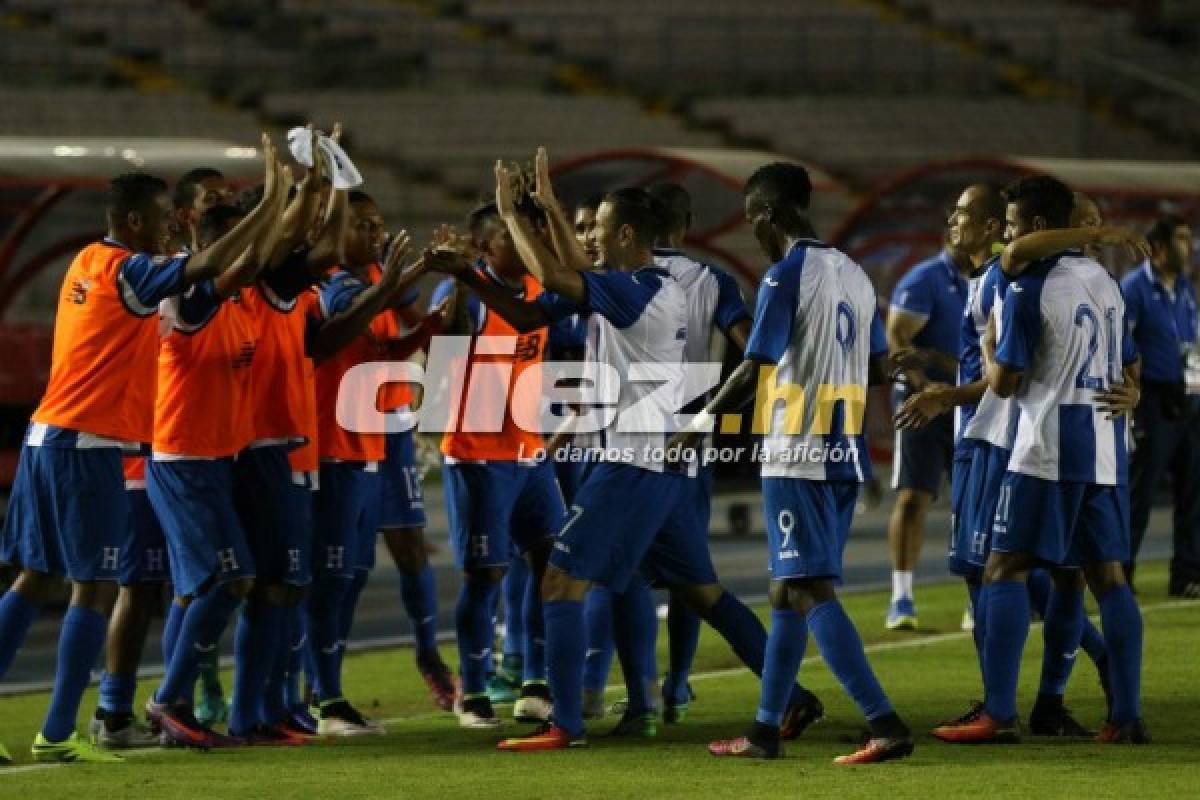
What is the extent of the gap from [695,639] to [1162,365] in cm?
523

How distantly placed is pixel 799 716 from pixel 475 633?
1642 mm

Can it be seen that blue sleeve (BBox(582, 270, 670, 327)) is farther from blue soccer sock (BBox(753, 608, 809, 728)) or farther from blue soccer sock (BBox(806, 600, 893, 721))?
blue soccer sock (BBox(806, 600, 893, 721))

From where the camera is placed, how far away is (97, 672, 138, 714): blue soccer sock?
10.0 m

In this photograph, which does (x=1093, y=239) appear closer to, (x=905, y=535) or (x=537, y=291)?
(x=537, y=291)

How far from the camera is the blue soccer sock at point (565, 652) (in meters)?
9.39

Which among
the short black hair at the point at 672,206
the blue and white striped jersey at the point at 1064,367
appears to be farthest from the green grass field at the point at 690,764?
the short black hair at the point at 672,206

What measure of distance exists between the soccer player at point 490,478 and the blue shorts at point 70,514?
6.10 feet

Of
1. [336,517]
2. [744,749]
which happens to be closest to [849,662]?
[744,749]

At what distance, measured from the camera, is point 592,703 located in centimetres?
1066

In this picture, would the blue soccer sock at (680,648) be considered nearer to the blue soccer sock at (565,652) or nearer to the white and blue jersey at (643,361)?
the blue soccer sock at (565,652)

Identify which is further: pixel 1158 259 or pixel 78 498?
pixel 1158 259

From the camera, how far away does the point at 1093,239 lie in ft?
30.0

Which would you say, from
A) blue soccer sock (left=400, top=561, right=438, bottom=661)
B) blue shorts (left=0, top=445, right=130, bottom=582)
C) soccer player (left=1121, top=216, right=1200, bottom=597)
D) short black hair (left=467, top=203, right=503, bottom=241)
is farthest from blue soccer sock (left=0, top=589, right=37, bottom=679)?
soccer player (left=1121, top=216, right=1200, bottom=597)

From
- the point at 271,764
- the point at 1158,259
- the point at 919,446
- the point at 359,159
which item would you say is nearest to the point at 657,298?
the point at 271,764
